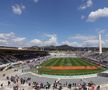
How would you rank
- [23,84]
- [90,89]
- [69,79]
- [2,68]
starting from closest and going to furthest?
[90,89]
[23,84]
[69,79]
[2,68]

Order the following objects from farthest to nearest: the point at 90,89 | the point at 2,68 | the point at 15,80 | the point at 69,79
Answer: the point at 2,68 → the point at 69,79 → the point at 15,80 → the point at 90,89

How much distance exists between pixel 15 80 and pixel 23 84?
4602 millimetres

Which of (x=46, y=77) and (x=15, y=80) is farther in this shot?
(x=46, y=77)

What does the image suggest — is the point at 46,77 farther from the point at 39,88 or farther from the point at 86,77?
the point at 39,88

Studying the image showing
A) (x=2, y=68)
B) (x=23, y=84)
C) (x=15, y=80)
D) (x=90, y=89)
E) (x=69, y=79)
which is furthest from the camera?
(x=2, y=68)

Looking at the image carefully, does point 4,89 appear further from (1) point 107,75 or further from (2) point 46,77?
(1) point 107,75

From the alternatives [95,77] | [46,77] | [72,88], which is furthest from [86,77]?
[72,88]

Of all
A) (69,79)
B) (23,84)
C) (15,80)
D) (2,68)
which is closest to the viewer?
(23,84)

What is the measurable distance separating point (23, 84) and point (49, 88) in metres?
6.46

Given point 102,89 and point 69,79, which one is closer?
point 102,89

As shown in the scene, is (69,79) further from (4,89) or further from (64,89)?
(4,89)

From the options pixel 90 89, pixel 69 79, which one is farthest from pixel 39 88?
pixel 69 79

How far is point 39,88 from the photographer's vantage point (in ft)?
145

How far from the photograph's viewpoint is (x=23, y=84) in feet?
161
